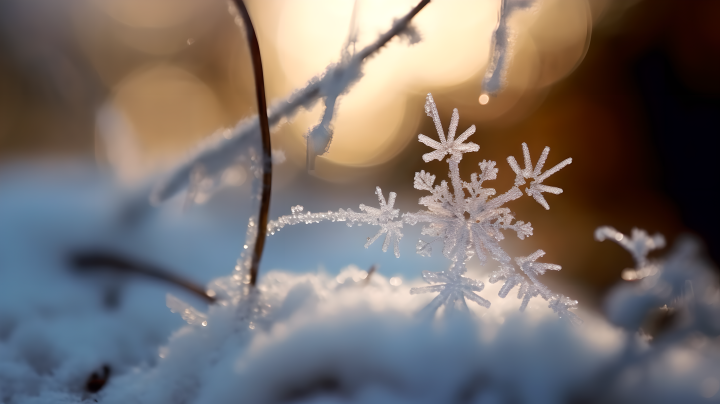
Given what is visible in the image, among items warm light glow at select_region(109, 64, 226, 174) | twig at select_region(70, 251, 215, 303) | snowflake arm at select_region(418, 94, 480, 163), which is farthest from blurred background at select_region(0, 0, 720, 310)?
snowflake arm at select_region(418, 94, 480, 163)

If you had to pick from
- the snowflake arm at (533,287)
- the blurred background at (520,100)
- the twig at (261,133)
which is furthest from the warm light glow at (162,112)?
the snowflake arm at (533,287)

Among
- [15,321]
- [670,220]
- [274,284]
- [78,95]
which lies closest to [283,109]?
[274,284]

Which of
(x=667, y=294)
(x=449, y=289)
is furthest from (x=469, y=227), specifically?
(x=667, y=294)

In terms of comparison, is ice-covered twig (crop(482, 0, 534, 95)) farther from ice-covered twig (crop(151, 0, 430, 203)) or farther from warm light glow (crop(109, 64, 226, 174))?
warm light glow (crop(109, 64, 226, 174))

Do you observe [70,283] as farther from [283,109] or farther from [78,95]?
[78,95]

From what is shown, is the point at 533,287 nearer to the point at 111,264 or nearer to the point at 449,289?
the point at 449,289

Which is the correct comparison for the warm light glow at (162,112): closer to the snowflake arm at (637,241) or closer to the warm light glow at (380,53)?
the warm light glow at (380,53)
